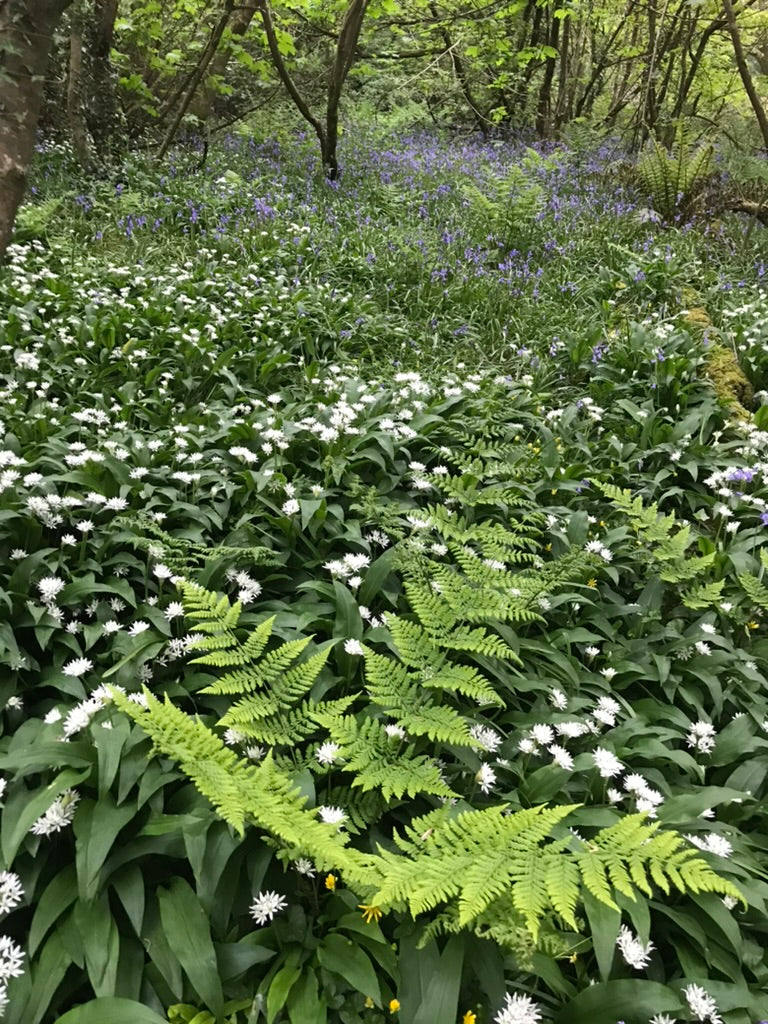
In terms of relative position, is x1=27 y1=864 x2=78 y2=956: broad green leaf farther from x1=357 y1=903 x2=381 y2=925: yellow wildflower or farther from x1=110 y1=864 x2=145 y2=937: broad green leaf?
x1=357 y1=903 x2=381 y2=925: yellow wildflower

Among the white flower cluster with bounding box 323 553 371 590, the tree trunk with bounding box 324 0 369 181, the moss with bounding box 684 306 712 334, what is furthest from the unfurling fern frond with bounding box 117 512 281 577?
the tree trunk with bounding box 324 0 369 181

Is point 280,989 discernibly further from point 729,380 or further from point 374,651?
point 729,380

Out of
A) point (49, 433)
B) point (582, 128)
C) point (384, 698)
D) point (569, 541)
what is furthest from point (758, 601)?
point (582, 128)

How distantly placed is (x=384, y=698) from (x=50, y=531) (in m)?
1.62

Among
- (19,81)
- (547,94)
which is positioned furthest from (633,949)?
(547,94)

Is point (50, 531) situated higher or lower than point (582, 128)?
lower

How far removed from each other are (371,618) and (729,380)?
11.1 feet

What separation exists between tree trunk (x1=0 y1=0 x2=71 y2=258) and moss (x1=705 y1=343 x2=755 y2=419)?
410 centimetres

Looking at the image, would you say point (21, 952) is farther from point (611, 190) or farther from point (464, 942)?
point (611, 190)

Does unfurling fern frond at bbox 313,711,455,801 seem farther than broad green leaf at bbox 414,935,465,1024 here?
Yes

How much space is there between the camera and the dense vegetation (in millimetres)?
1444

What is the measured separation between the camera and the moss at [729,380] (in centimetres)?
428

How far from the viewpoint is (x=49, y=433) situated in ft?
10.5

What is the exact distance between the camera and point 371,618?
246cm
